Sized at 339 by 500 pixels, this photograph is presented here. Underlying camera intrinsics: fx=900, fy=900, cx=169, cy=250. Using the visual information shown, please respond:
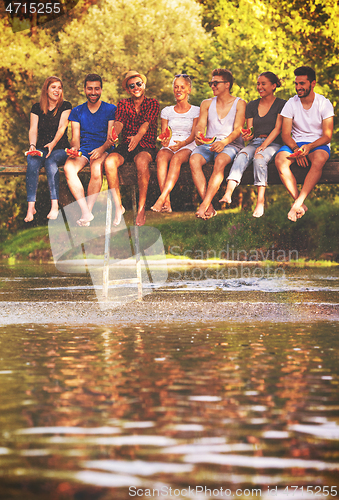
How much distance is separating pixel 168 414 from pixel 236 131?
10307mm

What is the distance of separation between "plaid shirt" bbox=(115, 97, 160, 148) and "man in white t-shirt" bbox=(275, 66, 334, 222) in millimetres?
2916

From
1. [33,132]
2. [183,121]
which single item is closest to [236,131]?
[183,121]

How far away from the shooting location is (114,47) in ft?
174

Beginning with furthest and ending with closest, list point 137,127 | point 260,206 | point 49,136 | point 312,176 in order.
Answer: point 49,136 → point 137,127 → point 312,176 → point 260,206

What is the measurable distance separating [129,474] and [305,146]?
12.2 m

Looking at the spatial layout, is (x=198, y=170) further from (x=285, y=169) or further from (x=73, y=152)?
(x=73, y=152)

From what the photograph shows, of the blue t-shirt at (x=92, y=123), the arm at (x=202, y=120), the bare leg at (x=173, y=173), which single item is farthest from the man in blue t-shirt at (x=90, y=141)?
the arm at (x=202, y=120)

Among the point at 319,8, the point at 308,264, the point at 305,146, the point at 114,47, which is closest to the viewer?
the point at 305,146

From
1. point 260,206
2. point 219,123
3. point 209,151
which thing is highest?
point 219,123

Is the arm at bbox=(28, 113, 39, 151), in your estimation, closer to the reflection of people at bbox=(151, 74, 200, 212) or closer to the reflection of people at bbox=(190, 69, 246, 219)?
the reflection of people at bbox=(151, 74, 200, 212)

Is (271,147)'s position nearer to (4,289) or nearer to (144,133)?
(144,133)

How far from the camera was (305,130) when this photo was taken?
1825cm

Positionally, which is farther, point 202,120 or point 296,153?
point 202,120

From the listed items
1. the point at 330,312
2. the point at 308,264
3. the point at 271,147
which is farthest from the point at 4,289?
the point at 308,264
